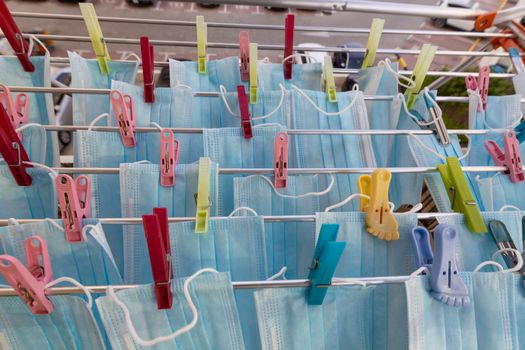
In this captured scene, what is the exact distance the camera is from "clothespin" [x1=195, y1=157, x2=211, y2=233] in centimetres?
62

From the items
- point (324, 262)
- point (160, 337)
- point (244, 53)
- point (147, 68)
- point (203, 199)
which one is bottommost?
point (160, 337)

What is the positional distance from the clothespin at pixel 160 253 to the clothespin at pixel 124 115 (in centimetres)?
32

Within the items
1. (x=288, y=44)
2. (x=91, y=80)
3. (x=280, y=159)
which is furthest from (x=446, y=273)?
(x=91, y=80)

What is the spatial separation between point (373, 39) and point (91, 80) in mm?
767

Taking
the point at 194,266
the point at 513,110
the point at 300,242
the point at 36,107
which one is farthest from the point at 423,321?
the point at 36,107

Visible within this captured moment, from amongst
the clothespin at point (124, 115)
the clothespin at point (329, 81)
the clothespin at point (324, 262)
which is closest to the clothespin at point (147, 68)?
the clothespin at point (124, 115)

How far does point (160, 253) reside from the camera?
0.47 metres

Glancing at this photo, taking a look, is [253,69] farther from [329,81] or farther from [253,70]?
[329,81]

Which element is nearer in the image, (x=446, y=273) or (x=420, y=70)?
(x=446, y=273)

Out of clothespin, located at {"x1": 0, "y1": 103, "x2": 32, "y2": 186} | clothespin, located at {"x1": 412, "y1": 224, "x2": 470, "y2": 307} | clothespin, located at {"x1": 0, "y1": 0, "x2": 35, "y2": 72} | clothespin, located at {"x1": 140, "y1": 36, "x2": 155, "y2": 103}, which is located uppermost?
clothespin, located at {"x1": 0, "y1": 0, "x2": 35, "y2": 72}

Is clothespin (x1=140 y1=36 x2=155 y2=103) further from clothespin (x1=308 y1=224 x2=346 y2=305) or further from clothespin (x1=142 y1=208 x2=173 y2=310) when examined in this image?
clothespin (x1=308 y1=224 x2=346 y2=305)

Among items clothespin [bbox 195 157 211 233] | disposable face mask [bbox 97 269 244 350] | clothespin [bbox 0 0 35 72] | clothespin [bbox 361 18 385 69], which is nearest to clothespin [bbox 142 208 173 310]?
disposable face mask [bbox 97 269 244 350]

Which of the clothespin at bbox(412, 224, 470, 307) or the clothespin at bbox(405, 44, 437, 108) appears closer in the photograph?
the clothespin at bbox(412, 224, 470, 307)

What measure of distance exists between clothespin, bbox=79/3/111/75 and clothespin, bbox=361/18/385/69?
0.71 m
